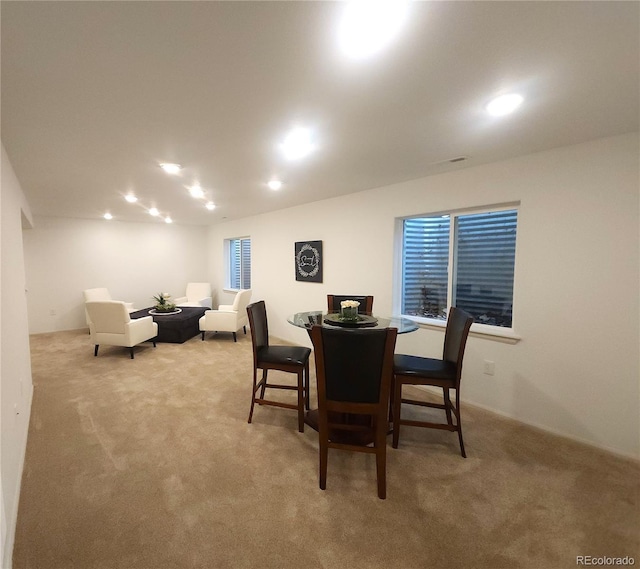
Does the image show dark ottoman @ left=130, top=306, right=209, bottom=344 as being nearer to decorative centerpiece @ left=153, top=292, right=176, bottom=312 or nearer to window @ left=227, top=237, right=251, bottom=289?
decorative centerpiece @ left=153, top=292, right=176, bottom=312

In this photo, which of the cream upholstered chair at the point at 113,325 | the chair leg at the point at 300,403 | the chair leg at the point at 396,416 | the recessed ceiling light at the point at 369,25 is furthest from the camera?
the cream upholstered chair at the point at 113,325

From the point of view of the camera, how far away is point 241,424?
8.24 ft

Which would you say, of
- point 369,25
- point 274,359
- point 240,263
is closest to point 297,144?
point 369,25

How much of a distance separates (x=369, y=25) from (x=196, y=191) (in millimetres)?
3149

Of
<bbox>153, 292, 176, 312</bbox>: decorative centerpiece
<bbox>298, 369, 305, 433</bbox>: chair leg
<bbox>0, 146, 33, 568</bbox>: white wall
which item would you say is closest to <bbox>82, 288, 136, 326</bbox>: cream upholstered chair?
<bbox>153, 292, 176, 312</bbox>: decorative centerpiece

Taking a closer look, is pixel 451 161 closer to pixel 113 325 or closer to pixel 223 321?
pixel 223 321

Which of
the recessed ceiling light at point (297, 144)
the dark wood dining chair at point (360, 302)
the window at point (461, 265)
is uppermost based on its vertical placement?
the recessed ceiling light at point (297, 144)

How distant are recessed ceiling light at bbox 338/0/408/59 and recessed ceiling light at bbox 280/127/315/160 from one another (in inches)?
32.2

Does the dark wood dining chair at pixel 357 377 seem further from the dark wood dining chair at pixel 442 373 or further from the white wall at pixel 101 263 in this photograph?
the white wall at pixel 101 263

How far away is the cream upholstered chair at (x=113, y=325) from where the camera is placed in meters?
4.04

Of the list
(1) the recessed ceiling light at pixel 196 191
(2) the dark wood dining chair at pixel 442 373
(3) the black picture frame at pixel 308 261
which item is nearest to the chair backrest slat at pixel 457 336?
(2) the dark wood dining chair at pixel 442 373

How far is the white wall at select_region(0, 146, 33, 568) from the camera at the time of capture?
1.50 m

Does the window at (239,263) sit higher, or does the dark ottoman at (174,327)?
the window at (239,263)

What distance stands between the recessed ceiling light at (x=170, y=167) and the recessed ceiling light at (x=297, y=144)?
1.07m
